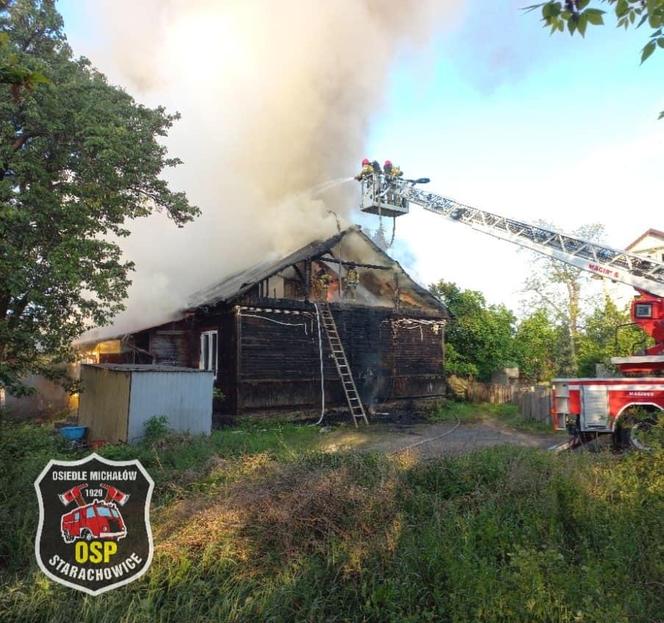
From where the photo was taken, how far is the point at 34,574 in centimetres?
414

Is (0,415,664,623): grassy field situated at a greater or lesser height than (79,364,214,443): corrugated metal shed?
lesser

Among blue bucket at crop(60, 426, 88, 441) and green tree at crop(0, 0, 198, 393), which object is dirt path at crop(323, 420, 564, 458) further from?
green tree at crop(0, 0, 198, 393)

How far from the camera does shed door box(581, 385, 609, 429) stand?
9.56 metres

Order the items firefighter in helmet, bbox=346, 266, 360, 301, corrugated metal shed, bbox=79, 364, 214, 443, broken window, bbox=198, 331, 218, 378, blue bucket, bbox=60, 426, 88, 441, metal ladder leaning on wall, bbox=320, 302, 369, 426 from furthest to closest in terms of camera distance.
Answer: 1. firefighter in helmet, bbox=346, 266, 360, 301
2. metal ladder leaning on wall, bbox=320, 302, 369, 426
3. broken window, bbox=198, 331, 218, 378
4. blue bucket, bbox=60, 426, 88, 441
5. corrugated metal shed, bbox=79, 364, 214, 443

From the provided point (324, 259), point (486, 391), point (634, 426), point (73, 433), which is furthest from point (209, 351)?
point (486, 391)

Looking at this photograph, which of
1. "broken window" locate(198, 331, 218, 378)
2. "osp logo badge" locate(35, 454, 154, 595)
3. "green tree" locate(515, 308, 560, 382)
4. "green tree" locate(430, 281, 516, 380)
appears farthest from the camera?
"green tree" locate(515, 308, 560, 382)

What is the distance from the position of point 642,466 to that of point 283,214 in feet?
47.4

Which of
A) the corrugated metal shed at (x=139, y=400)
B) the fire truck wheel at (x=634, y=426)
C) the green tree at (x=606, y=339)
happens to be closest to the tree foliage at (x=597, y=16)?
the fire truck wheel at (x=634, y=426)

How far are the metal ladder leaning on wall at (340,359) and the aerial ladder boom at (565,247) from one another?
3357 millimetres

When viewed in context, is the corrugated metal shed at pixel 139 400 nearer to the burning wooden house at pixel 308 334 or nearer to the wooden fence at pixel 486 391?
the burning wooden house at pixel 308 334

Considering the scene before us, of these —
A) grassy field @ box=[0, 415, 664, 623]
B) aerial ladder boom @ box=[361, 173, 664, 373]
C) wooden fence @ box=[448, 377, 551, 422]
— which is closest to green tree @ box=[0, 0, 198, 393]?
grassy field @ box=[0, 415, 664, 623]

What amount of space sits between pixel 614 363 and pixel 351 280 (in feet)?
27.8

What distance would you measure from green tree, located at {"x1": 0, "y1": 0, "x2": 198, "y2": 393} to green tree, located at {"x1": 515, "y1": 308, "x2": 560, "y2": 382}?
66.1 feet

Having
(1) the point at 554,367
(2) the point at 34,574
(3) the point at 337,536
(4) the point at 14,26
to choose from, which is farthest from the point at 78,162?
(1) the point at 554,367
